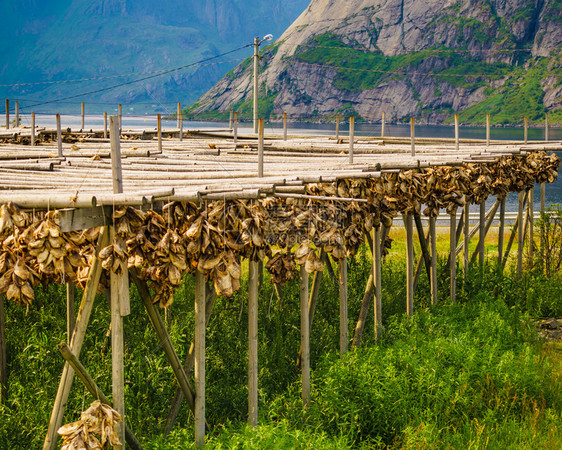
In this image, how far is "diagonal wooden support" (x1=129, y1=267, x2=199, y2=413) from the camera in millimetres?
5588

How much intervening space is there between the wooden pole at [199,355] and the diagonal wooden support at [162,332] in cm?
11

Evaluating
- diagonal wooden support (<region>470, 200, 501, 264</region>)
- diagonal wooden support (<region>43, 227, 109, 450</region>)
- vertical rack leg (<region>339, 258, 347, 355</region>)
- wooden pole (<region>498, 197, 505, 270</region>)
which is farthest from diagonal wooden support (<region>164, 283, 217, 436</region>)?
diagonal wooden support (<region>470, 200, 501, 264</region>)

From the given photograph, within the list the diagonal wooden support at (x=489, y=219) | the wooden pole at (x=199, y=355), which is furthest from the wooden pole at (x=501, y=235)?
the wooden pole at (x=199, y=355)

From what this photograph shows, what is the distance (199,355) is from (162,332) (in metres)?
0.41

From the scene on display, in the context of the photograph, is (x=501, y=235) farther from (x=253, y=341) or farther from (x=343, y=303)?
(x=253, y=341)

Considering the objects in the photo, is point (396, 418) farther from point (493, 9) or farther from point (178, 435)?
point (493, 9)

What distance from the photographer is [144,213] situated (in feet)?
17.5

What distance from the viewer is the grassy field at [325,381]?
673 centimetres

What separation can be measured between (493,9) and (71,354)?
21083cm

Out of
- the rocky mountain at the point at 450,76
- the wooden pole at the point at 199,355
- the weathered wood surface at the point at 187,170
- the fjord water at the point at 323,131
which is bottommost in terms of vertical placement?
the wooden pole at the point at 199,355

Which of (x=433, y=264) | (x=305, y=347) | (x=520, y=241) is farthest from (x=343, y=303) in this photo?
(x=520, y=241)

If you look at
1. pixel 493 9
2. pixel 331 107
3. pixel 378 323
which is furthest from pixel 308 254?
pixel 493 9

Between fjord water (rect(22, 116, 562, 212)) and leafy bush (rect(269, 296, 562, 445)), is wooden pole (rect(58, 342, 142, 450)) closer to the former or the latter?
leafy bush (rect(269, 296, 562, 445))

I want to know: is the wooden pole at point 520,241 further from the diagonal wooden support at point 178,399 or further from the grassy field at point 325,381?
the diagonal wooden support at point 178,399
